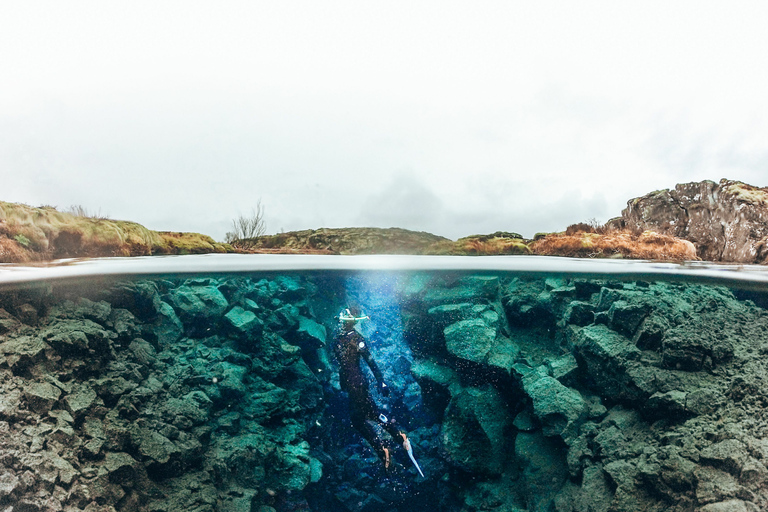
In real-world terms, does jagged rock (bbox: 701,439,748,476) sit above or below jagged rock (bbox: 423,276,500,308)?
below

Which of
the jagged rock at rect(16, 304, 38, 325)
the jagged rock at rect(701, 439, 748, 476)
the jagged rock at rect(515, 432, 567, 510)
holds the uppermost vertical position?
the jagged rock at rect(16, 304, 38, 325)

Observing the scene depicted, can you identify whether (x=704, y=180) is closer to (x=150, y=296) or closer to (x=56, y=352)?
(x=150, y=296)

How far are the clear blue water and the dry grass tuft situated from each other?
0.19 m

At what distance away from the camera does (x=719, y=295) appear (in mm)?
5102

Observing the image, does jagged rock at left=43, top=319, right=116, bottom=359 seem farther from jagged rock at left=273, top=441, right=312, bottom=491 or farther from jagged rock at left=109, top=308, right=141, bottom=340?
jagged rock at left=273, top=441, right=312, bottom=491

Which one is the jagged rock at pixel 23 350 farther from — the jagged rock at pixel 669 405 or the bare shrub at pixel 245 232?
the jagged rock at pixel 669 405

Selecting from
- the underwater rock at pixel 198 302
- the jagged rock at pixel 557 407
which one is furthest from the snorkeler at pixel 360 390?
the underwater rock at pixel 198 302

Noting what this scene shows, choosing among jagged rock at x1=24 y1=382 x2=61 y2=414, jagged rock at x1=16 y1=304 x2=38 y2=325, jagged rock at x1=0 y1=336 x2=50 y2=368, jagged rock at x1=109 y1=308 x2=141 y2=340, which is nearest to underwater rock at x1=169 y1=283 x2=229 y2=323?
jagged rock at x1=109 y1=308 x2=141 y2=340

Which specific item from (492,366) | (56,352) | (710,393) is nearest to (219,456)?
(56,352)

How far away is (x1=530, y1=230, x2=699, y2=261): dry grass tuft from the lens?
5.45 meters

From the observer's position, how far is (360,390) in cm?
Answer: 491

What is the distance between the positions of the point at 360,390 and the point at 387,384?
1.35 metres

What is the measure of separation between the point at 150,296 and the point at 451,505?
18.2 ft

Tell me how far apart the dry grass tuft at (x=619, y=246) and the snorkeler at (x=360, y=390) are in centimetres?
346
